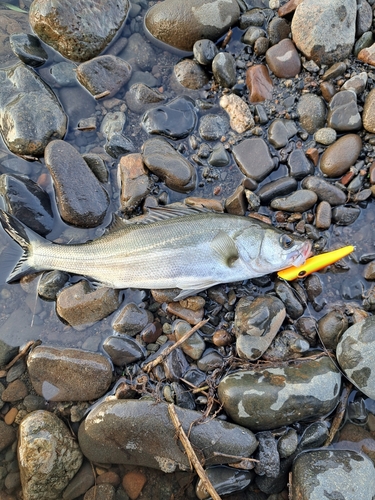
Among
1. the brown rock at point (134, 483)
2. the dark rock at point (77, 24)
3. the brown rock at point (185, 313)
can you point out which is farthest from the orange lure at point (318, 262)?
the dark rock at point (77, 24)

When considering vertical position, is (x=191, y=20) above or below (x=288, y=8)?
above

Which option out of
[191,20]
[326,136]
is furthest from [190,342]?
[191,20]

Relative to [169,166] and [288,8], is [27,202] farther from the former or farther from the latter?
[288,8]

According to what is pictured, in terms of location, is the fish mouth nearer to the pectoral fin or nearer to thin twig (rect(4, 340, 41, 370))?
the pectoral fin

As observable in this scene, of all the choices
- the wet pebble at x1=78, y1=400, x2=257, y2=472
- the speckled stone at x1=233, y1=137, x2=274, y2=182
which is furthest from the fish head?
the wet pebble at x1=78, y1=400, x2=257, y2=472

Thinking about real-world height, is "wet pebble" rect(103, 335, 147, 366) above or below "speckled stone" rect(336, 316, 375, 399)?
above

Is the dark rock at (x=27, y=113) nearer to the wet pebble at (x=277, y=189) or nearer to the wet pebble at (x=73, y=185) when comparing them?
the wet pebble at (x=73, y=185)

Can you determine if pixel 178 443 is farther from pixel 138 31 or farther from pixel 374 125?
pixel 138 31
